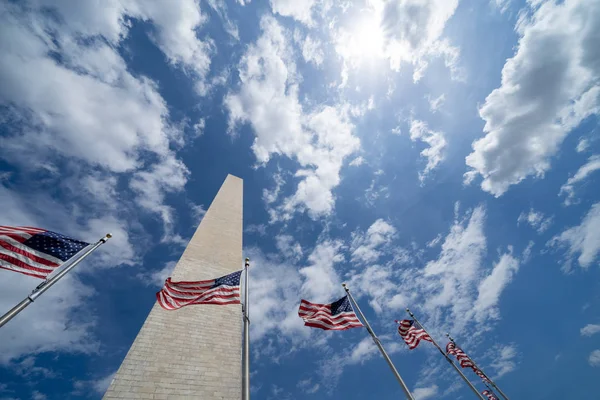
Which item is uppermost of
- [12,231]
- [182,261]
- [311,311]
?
[182,261]

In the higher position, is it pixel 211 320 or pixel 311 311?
pixel 211 320

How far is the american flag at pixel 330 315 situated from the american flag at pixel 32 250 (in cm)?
780

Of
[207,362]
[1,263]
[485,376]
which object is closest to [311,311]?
[207,362]

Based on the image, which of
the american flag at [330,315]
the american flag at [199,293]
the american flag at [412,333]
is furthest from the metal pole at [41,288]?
the american flag at [412,333]

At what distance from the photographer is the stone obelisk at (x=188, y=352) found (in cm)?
991

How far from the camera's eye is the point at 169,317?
40.9 ft

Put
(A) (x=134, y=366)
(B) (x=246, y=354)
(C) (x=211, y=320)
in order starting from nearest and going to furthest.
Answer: (B) (x=246, y=354) → (A) (x=134, y=366) → (C) (x=211, y=320)

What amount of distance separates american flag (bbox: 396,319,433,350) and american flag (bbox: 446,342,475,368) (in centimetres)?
367

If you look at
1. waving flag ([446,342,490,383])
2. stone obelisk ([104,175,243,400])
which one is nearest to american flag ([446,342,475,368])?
waving flag ([446,342,490,383])

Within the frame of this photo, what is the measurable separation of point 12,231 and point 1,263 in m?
0.90

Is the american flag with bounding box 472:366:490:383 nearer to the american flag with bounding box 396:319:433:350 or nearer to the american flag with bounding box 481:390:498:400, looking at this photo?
the american flag with bounding box 396:319:433:350

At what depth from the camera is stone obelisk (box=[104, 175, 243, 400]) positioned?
9906 mm

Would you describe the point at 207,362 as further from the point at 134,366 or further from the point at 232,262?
the point at 232,262

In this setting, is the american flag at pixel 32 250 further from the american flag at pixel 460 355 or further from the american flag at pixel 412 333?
the american flag at pixel 460 355
